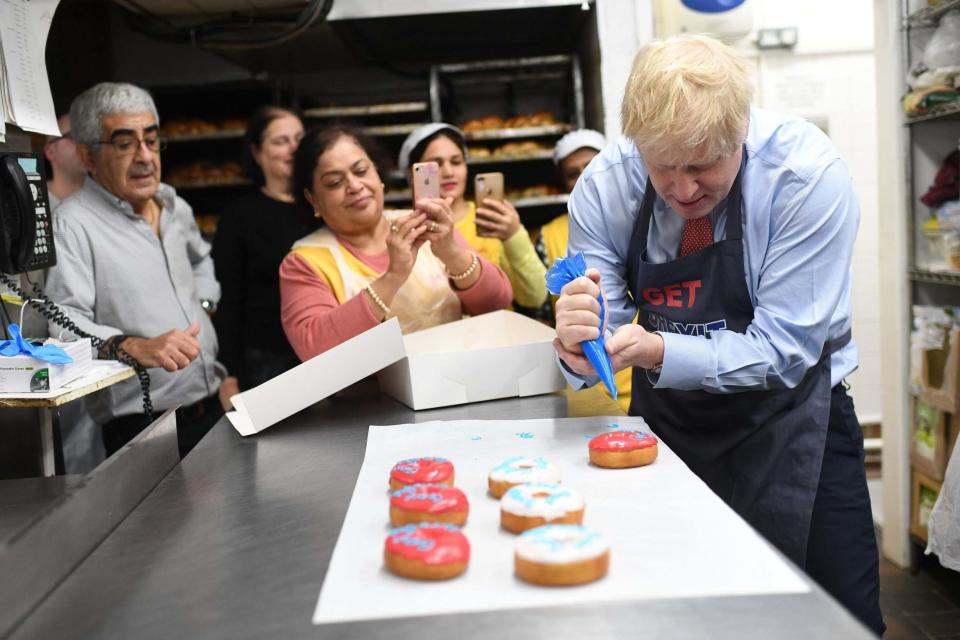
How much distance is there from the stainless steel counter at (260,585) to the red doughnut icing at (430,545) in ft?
0.31

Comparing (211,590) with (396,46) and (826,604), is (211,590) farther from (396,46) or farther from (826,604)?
(396,46)

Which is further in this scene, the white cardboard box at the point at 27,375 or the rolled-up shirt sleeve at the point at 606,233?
the white cardboard box at the point at 27,375

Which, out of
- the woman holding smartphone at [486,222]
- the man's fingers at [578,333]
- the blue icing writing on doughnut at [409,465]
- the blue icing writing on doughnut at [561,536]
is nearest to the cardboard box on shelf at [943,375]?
the woman holding smartphone at [486,222]

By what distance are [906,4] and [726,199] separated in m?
2.19

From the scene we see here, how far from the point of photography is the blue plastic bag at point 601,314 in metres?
1.47

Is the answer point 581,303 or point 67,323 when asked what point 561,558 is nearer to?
point 581,303

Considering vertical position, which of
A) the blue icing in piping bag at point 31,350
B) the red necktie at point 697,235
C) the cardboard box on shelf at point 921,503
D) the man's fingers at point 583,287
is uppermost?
the red necktie at point 697,235

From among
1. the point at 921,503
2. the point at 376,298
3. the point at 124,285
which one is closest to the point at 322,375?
the point at 376,298

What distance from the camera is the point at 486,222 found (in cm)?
267

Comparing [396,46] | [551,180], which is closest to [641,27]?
[551,180]

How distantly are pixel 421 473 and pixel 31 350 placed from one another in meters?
1.11

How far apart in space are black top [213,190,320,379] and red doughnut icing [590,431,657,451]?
2.08m

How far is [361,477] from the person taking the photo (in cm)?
144

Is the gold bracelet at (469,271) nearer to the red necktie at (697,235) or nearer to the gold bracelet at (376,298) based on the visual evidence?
the gold bracelet at (376,298)
